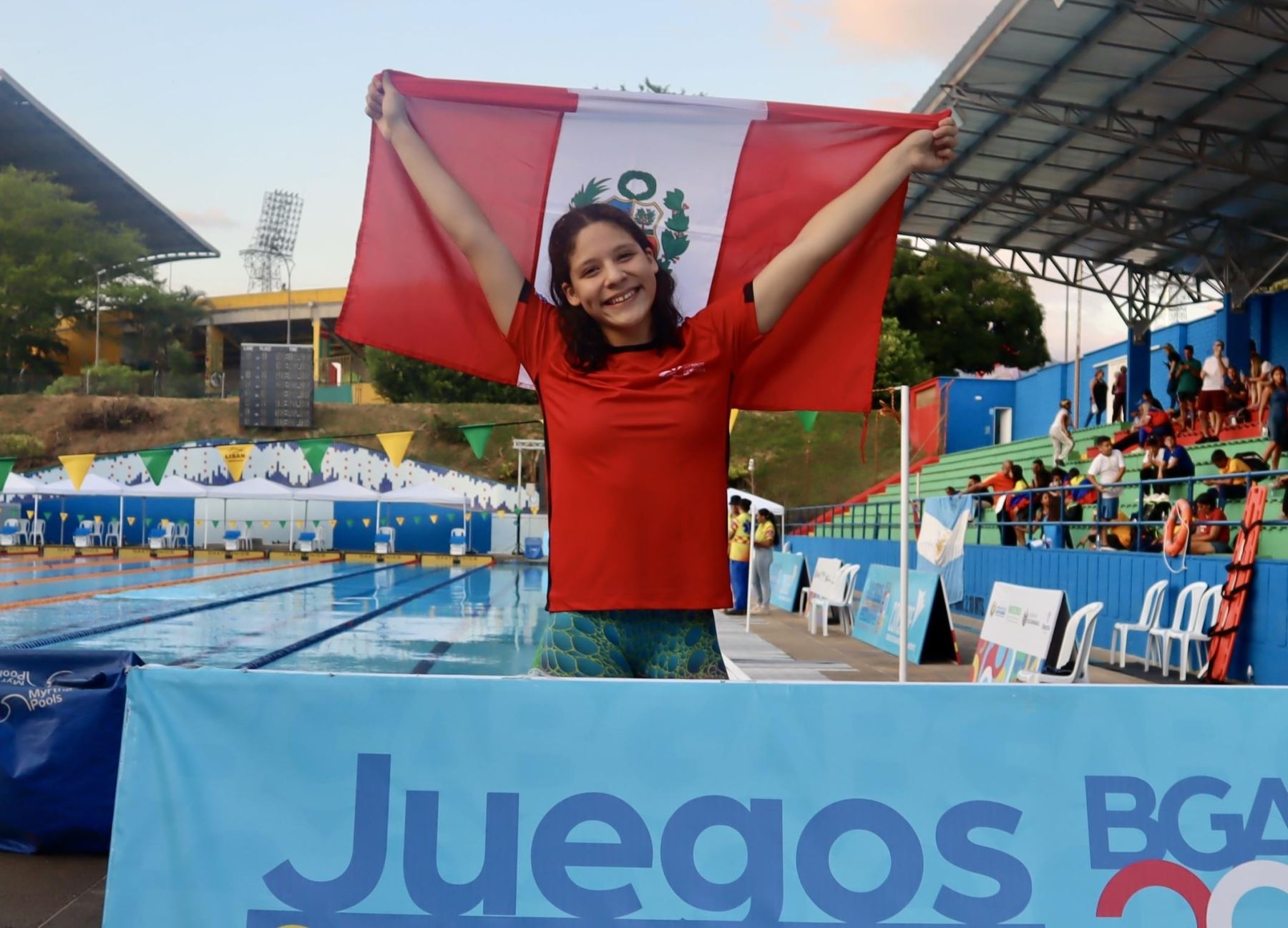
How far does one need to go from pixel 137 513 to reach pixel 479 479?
10.5m

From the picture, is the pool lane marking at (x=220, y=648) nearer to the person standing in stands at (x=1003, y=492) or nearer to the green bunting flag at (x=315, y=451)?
the person standing in stands at (x=1003, y=492)

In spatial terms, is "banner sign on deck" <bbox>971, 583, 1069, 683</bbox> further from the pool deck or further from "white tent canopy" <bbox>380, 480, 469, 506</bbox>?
"white tent canopy" <bbox>380, 480, 469, 506</bbox>

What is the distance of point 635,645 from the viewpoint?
3.01 m

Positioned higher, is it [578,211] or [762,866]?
[578,211]

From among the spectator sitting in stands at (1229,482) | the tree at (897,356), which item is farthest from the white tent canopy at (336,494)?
the spectator sitting in stands at (1229,482)

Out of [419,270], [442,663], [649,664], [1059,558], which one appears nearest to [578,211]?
[419,270]

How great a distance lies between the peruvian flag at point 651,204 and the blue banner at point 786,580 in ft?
49.5

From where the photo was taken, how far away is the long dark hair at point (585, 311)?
3.04m

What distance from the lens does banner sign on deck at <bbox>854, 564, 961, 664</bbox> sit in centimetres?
1167

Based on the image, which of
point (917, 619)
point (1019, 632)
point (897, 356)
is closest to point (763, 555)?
point (917, 619)

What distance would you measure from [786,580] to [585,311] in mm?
16591

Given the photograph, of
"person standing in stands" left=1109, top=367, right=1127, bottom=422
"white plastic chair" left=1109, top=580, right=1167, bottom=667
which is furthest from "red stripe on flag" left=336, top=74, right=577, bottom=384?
"person standing in stands" left=1109, top=367, right=1127, bottom=422

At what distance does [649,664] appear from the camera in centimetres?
301

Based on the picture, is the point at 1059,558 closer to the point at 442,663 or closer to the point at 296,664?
the point at 442,663
